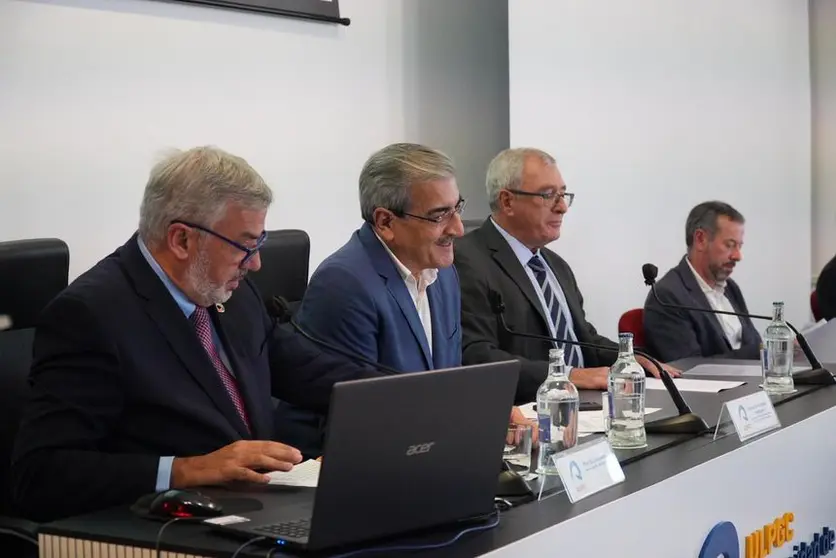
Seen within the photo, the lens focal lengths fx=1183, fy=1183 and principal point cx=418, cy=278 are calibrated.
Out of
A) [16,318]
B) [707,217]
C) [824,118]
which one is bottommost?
[16,318]

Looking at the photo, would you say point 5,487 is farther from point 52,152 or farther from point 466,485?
point 52,152

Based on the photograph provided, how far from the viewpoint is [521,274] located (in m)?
3.27

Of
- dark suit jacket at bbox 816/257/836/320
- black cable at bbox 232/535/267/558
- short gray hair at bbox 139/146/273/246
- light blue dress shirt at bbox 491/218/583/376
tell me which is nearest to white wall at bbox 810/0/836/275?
dark suit jacket at bbox 816/257/836/320

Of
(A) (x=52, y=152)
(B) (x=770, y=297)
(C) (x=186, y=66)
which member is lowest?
(B) (x=770, y=297)

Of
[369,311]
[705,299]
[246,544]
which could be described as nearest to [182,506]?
[246,544]

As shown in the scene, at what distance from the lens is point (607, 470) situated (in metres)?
1.82

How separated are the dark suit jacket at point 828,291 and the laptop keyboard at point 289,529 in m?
3.23

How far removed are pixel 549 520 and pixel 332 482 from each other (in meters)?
0.37

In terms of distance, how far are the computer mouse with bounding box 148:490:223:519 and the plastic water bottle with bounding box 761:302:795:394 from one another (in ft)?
5.44

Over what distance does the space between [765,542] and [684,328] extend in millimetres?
1646

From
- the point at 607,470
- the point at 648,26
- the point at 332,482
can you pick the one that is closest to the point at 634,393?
the point at 607,470

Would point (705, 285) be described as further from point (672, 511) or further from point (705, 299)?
point (672, 511)

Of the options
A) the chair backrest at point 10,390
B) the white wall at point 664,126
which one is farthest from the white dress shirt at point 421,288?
the white wall at point 664,126

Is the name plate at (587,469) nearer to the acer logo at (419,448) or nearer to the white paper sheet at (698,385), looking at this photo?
the acer logo at (419,448)
